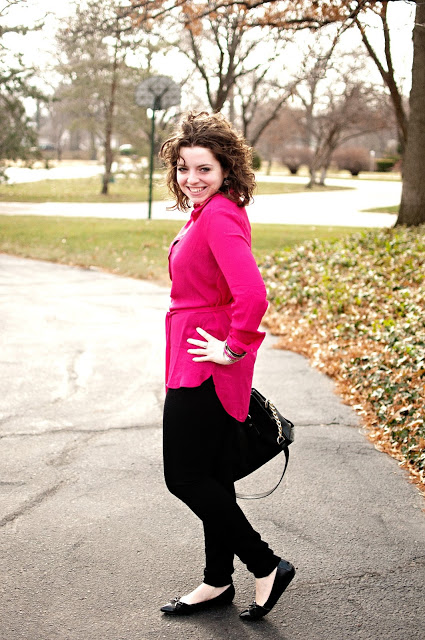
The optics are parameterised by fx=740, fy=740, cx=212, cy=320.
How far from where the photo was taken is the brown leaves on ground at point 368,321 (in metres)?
4.86

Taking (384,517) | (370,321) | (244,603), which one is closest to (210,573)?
(244,603)

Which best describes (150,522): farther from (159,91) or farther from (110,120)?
(110,120)

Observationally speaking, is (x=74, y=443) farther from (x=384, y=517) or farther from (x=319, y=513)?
(x=384, y=517)

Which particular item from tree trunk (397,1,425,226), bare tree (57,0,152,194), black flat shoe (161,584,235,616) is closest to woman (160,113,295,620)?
black flat shoe (161,584,235,616)

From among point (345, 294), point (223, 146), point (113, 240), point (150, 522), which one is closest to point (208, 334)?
point (223, 146)

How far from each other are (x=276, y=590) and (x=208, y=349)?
94 cm

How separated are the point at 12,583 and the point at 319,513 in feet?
4.84

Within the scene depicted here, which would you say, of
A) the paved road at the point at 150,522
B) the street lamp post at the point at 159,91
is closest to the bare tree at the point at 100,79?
the street lamp post at the point at 159,91

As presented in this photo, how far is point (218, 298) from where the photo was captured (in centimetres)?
246

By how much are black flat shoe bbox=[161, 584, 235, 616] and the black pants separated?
0.24m

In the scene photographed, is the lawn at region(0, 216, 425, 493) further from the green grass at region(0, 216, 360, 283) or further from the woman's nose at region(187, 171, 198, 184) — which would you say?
the woman's nose at region(187, 171, 198, 184)

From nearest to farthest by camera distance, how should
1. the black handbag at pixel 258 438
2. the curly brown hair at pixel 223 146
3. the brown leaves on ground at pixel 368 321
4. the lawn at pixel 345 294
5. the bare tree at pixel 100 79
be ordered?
the curly brown hair at pixel 223 146, the black handbag at pixel 258 438, the brown leaves on ground at pixel 368 321, the lawn at pixel 345 294, the bare tree at pixel 100 79

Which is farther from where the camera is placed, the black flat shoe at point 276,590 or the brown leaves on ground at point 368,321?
the brown leaves on ground at point 368,321

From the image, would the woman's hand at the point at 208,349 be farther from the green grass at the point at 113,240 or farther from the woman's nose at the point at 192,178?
the green grass at the point at 113,240
